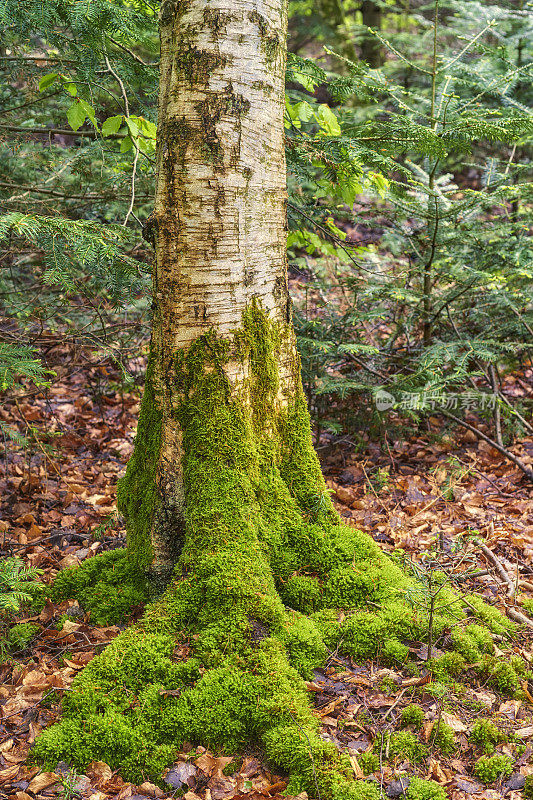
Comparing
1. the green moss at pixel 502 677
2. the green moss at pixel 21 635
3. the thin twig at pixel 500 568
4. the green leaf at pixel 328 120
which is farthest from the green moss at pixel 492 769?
the green leaf at pixel 328 120

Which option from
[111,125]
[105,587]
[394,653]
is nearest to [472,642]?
[394,653]

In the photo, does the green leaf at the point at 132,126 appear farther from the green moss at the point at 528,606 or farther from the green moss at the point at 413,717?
the green moss at the point at 528,606

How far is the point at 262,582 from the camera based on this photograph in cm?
275

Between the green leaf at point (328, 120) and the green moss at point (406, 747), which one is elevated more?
the green leaf at point (328, 120)

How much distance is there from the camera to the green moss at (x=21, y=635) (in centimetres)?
309

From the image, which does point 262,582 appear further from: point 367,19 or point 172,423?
point 367,19

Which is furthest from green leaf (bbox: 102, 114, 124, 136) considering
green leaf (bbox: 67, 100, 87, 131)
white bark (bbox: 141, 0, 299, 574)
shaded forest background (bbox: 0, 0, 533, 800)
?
white bark (bbox: 141, 0, 299, 574)

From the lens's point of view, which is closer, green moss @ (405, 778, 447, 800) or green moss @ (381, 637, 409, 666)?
green moss @ (405, 778, 447, 800)

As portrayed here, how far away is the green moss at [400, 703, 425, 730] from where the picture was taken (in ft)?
8.02

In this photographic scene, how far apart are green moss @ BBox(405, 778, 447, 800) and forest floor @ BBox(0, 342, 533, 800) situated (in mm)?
65

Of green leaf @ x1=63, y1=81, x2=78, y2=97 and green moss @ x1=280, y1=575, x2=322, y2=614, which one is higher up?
green leaf @ x1=63, y1=81, x2=78, y2=97

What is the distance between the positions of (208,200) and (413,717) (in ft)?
8.52

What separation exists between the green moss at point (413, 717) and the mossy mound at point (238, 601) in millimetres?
139

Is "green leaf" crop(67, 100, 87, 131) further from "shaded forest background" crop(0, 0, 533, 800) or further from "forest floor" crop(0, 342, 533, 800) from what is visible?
"forest floor" crop(0, 342, 533, 800)
